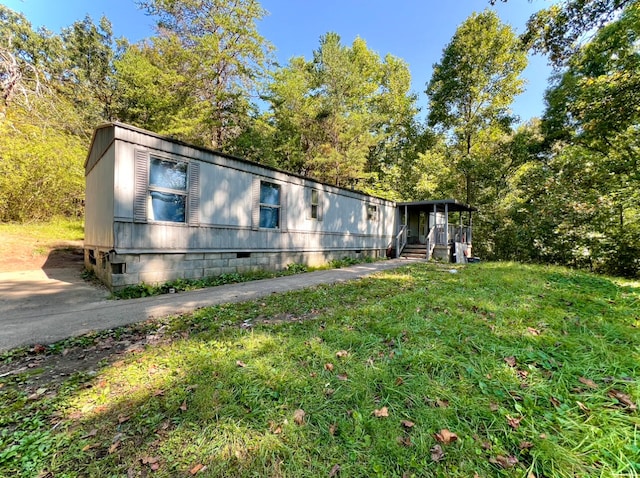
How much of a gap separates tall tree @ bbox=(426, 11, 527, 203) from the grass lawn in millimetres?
17635

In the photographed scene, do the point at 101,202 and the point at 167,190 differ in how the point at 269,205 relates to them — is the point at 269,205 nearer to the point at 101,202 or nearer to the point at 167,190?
the point at 167,190

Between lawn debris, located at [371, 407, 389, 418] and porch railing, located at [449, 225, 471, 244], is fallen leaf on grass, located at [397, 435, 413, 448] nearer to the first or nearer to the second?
lawn debris, located at [371, 407, 389, 418]

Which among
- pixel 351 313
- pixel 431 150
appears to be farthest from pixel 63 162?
pixel 431 150

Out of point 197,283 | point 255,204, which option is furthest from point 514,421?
point 255,204

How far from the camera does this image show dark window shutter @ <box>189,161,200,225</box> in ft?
21.5

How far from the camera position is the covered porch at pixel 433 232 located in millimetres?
13164

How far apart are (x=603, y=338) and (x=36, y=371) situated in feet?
19.2

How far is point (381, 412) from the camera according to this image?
6.31 ft

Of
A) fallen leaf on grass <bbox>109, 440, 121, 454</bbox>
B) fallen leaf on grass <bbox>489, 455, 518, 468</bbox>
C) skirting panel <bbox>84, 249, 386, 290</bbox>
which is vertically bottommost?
fallen leaf on grass <bbox>109, 440, 121, 454</bbox>

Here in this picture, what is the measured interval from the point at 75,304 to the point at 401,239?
13.9 m

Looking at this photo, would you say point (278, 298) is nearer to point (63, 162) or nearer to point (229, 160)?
point (229, 160)

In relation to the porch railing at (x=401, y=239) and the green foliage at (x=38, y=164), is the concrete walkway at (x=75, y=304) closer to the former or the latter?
the green foliage at (x=38, y=164)

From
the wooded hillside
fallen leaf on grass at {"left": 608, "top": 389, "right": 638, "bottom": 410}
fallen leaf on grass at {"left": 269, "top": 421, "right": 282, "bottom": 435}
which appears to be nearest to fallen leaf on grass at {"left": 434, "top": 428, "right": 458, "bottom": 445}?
fallen leaf on grass at {"left": 269, "top": 421, "right": 282, "bottom": 435}

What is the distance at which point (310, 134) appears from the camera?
17.7 metres
